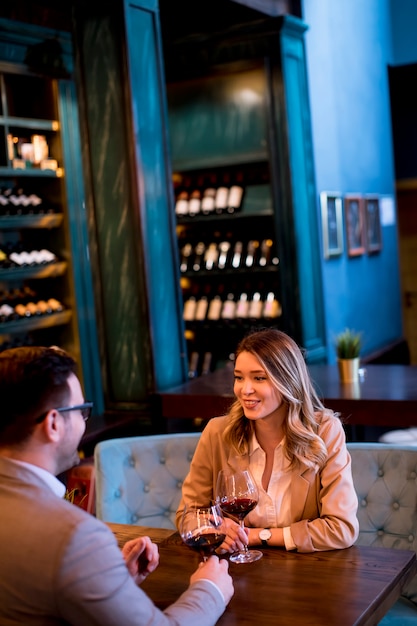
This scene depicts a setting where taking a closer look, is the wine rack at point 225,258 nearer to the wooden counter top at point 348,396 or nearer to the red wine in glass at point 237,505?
the wooden counter top at point 348,396

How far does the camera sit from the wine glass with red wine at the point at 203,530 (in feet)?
6.88

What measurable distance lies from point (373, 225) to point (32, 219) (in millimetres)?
3505

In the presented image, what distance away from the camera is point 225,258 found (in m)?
6.83

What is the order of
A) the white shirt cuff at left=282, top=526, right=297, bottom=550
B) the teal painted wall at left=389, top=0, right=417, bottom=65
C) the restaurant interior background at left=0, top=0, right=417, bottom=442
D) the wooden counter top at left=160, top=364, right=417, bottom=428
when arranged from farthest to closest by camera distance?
the teal painted wall at left=389, top=0, right=417, bottom=65 < the restaurant interior background at left=0, top=0, right=417, bottom=442 < the wooden counter top at left=160, top=364, right=417, bottom=428 < the white shirt cuff at left=282, top=526, right=297, bottom=550

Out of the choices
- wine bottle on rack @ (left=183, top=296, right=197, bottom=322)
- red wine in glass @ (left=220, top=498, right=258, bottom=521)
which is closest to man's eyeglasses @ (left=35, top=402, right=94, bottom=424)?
red wine in glass @ (left=220, top=498, right=258, bottom=521)

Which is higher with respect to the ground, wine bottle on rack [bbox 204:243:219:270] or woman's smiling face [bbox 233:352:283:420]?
wine bottle on rack [bbox 204:243:219:270]

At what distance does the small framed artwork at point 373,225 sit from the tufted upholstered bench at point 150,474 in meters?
5.01

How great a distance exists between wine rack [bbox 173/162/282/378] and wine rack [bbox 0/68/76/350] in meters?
1.13

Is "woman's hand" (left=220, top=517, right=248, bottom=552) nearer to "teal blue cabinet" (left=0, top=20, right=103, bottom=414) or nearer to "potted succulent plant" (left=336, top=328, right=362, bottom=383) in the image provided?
"potted succulent plant" (left=336, top=328, right=362, bottom=383)

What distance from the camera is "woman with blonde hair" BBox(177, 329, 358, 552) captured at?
2.52m

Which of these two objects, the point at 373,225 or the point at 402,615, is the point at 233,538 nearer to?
the point at 402,615

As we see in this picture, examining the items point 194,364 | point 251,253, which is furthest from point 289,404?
point 194,364

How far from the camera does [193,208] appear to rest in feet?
22.7

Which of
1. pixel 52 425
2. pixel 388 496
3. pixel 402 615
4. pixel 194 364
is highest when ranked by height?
pixel 52 425
